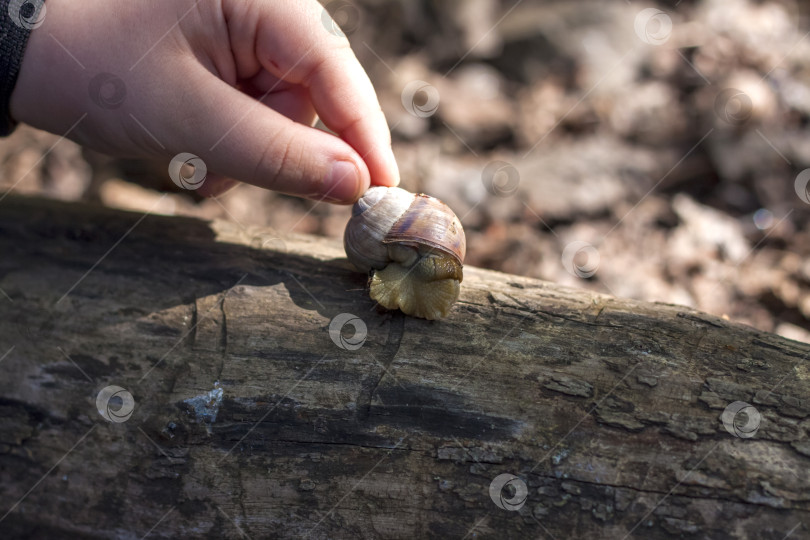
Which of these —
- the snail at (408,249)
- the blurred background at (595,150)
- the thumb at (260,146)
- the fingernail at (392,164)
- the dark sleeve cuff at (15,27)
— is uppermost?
the dark sleeve cuff at (15,27)

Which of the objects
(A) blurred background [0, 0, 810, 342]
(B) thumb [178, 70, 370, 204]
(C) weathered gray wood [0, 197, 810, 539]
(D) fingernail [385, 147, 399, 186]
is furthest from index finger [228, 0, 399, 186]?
(A) blurred background [0, 0, 810, 342]

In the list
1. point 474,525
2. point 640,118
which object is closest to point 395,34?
point 640,118

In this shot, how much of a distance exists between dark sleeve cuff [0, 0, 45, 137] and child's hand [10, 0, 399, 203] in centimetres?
3

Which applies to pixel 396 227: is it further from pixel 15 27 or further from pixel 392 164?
pixel 15 27

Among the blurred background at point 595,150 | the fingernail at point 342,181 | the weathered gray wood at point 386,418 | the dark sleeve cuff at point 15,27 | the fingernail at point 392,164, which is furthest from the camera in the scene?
the blurred background at point 595,150

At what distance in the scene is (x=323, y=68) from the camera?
2.59 m

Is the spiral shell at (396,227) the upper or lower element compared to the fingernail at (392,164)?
lower

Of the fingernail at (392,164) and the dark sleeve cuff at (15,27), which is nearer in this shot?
the dark sleeve cuff at (15,27)

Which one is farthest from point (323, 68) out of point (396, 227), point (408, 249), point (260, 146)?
point (408, 249)

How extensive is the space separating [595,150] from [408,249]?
3.19 metres

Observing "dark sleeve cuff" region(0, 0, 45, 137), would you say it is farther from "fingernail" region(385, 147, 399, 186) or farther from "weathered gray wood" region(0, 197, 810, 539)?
"fingernail" region(385, 147, 399, 186)

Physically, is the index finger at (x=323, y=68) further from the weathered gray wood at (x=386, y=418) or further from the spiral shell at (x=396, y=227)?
the weathered gray wood at (x=386, y=418)

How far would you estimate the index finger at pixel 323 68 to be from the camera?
2.46m

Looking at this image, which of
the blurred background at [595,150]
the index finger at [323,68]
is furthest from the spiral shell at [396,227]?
the blurred background at [595,150]
